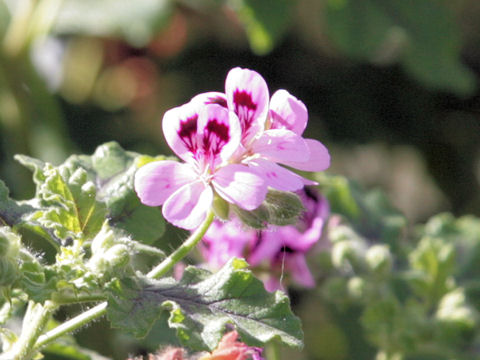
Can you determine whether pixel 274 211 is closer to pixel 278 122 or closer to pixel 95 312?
pixel 278 122

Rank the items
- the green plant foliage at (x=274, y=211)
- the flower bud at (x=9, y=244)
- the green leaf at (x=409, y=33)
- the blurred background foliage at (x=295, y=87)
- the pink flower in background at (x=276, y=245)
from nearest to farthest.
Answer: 1. the flower bud at (x=9, y=244)
2. the green plant foliage at (x=274, y=211)
3. the pink flower in background at (x=276, y=245)
4. the green leaf at (x=409, y=33)
5. the blurred background foliage at (x=295, y=87)

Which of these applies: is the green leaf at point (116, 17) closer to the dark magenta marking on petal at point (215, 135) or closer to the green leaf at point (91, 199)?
the green leaf at point (91, 199)

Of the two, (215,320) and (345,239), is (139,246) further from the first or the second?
(345,239)

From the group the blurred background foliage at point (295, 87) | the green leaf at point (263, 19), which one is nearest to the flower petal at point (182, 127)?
the green leaf at point (263, 19)

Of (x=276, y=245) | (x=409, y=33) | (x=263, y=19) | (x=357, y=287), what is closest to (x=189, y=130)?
(x=276, y=245)

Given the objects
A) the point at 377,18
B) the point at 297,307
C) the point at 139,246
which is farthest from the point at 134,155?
the point at 377,18
